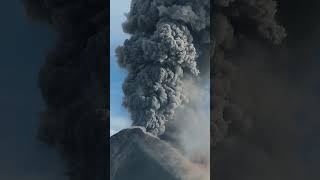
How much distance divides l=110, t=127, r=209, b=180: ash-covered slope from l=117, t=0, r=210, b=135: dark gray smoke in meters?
0.12

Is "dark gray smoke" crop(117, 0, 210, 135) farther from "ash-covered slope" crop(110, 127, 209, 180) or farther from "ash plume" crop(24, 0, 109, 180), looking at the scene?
"ash plume" crop(24, 0, 109, 180)

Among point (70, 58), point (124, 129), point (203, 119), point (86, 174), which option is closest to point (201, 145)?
point (203, 119)

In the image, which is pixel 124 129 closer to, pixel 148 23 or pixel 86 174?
pixel 86 174

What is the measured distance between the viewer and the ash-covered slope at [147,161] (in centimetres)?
631

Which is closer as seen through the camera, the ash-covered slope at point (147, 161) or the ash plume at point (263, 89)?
the ash-covered slope at point (147, 161)

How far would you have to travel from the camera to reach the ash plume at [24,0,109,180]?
20.7ft

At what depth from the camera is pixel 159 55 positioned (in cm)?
631

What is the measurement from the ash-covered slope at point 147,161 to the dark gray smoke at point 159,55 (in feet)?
0.40

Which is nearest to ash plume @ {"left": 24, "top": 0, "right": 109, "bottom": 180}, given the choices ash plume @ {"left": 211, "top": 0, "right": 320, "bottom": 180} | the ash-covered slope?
the ash-covered slope

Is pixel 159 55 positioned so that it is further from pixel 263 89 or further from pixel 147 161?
pixel 263 89

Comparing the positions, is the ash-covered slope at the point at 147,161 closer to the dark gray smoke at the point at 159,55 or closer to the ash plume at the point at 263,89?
the dark gray smoke at the point at 159,55

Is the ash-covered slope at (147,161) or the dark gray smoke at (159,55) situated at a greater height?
the dark gray smoke at (159,55)

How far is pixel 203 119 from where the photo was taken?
6.34 metres

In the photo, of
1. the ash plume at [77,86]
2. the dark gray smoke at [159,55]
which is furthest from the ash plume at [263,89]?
the ash plume at [77,86]
